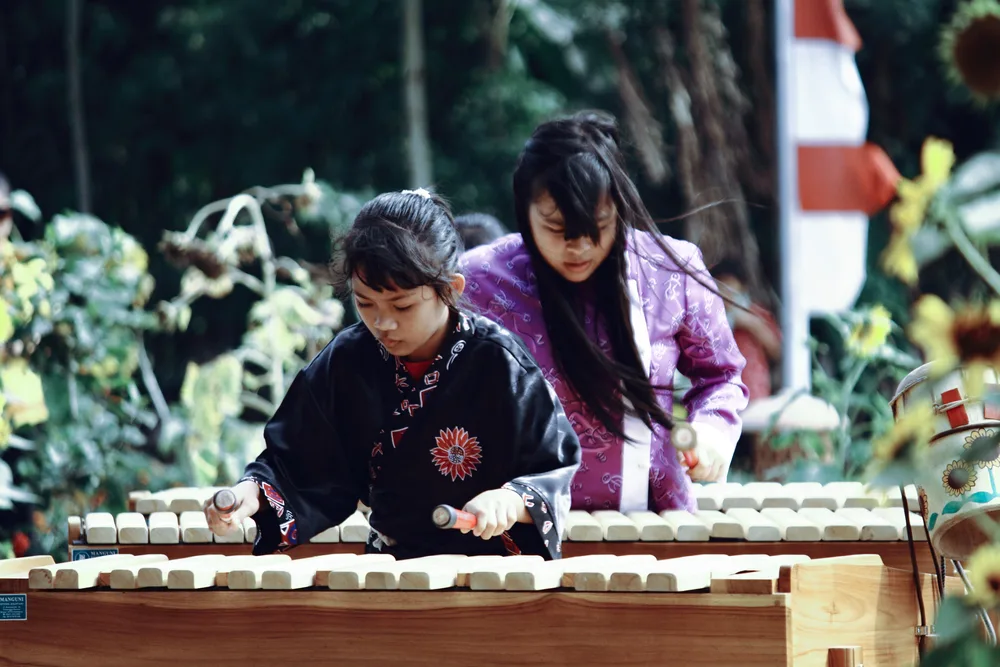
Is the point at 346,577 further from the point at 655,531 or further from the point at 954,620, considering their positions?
the point at 954,620

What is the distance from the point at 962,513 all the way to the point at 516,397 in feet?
2.69

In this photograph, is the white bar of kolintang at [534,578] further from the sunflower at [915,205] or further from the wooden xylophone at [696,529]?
the sunflower at [915,205]

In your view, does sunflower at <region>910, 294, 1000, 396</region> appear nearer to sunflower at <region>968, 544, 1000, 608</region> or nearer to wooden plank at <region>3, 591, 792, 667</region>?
sunflower at <region>968, 544, 1000, 608</region>

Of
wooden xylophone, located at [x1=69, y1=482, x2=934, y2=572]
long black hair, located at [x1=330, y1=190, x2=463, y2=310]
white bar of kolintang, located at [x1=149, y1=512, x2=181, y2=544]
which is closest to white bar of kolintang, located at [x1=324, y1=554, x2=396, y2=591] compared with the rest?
long black hair, located at [x1=330, y1=190, x2=463, y2=310]

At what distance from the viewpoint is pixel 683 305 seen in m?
3.10

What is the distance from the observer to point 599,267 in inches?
120

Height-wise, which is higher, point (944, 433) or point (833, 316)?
point (833, 316)

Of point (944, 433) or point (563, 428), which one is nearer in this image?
point (944, 433)

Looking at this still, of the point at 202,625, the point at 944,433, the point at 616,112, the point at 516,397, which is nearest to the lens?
the point at 944,433

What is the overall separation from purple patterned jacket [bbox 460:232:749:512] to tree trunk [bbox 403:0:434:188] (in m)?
5.31

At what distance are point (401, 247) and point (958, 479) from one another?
3.24 ft

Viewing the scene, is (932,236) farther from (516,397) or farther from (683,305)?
(683,305)

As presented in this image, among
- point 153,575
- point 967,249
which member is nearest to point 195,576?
point 153,575

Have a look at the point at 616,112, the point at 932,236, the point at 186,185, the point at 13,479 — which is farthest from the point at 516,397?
the point at 186,185
